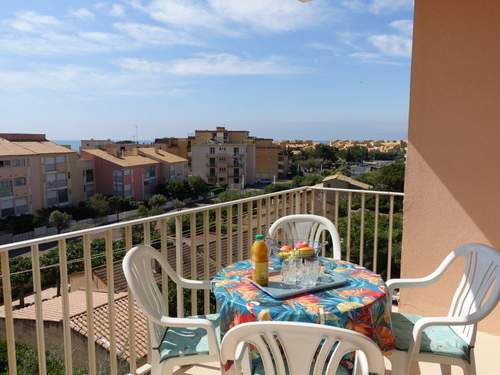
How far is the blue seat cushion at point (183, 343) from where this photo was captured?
179 cm

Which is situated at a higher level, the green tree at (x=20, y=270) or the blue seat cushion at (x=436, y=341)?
the blue seat cushion at (x=436, y=341)

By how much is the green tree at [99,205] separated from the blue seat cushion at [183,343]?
35.9m

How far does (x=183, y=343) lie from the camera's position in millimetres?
1871

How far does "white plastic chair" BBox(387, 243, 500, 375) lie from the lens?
1.70 m

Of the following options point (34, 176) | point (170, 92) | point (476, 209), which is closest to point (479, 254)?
point (476, 209)

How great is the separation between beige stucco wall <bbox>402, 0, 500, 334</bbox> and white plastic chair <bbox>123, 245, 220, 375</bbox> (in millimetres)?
2124

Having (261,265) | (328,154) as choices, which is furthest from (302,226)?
(328,154)

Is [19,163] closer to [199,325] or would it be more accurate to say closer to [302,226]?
[302,226]

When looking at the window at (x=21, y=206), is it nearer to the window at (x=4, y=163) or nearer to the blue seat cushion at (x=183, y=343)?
the window at (x=4, y=163)

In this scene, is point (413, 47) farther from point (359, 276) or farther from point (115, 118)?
point (115, 118)

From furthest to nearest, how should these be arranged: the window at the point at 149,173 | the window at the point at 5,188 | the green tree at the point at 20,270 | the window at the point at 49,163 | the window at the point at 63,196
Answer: the window at the point at 149,173
the window at the point at 63,196
the window at the point at 49,163
the window at the point at 5,188
the green tree at the point at 20,270

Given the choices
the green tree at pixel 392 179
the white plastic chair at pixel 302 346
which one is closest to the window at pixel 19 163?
the green tree at pixel 392 179

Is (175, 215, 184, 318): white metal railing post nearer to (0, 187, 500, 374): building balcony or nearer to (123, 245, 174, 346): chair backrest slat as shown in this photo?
(0, 187, 500, 374): building balcony

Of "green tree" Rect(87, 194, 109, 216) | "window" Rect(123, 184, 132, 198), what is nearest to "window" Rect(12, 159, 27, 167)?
"green tree" Rect(87, 194, 109, 216)
